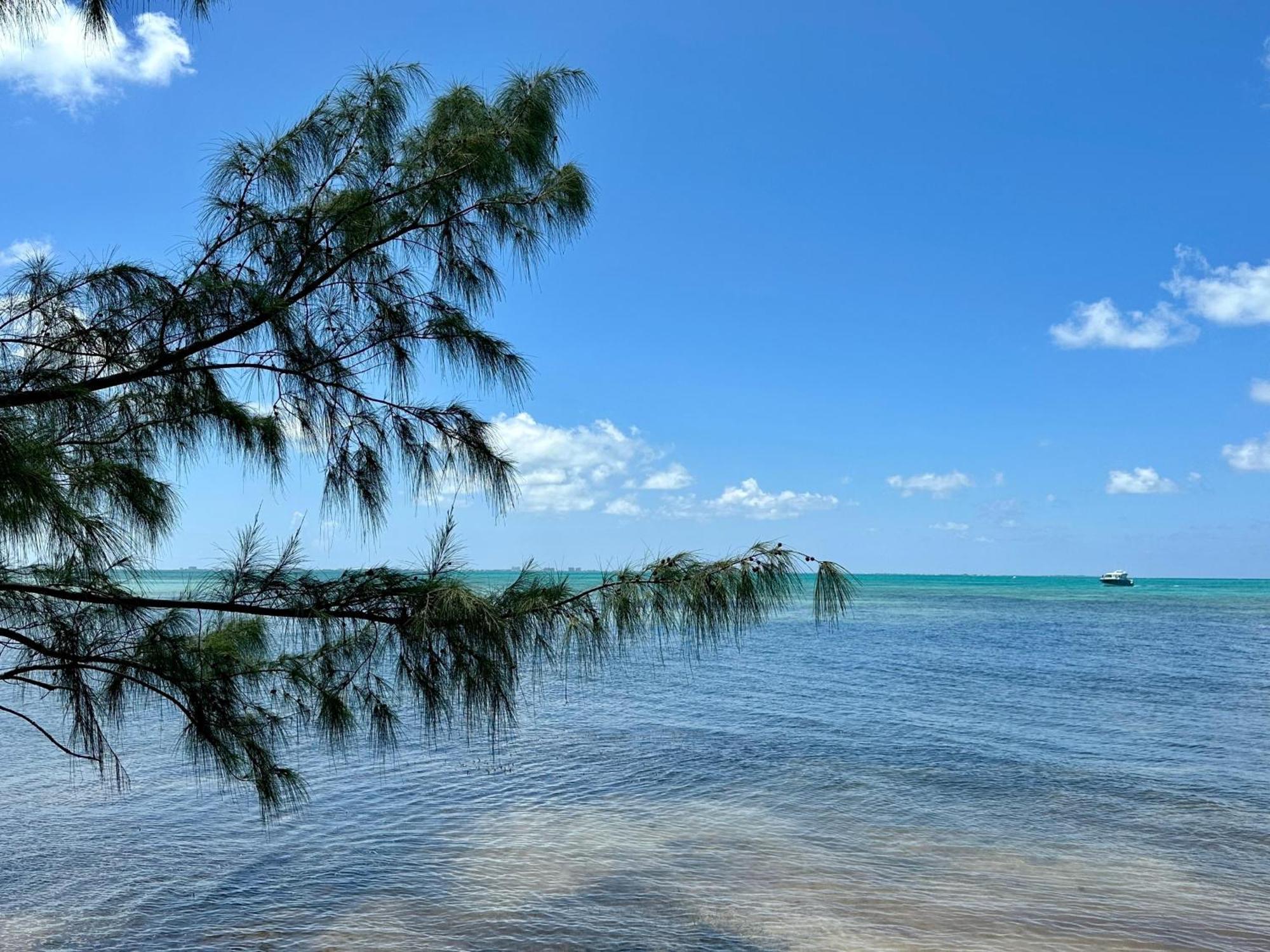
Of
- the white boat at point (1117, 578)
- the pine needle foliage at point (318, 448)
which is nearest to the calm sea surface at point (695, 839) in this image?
the pine needle foliage at point (318, 448)

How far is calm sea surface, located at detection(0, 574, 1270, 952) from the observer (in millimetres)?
5766

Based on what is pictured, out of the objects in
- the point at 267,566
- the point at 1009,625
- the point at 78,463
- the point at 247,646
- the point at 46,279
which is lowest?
the point at 1009,625

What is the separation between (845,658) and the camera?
71.6 feet

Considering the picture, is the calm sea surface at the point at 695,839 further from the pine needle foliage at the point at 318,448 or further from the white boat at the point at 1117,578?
the white boat at the point at 1117,578

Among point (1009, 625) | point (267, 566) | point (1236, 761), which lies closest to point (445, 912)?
point (267, 566)

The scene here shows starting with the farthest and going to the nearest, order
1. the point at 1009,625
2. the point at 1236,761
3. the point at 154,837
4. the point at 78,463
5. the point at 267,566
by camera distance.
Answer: the point at 1009,625 → the point at 1236,761 → the point at 154,837 → the point at 267,566 → the point at 78,463

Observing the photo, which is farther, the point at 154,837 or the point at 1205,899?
the point at 154,837

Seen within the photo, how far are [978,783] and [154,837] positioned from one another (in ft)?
26.6

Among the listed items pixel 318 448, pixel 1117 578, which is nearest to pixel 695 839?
pixel 318 448

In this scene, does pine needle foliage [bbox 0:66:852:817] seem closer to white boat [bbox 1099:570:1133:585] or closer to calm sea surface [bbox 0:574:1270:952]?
calm sea surface [bbox 0:574:1270:952]

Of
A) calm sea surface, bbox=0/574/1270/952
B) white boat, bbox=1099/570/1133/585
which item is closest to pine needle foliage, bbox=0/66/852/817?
calm sea surface, bbox=0/574/1270/952

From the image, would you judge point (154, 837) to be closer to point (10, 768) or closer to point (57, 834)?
point (57, 834)

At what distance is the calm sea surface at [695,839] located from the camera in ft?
18.9

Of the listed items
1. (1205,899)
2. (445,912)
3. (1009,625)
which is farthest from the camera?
(1009,625)
